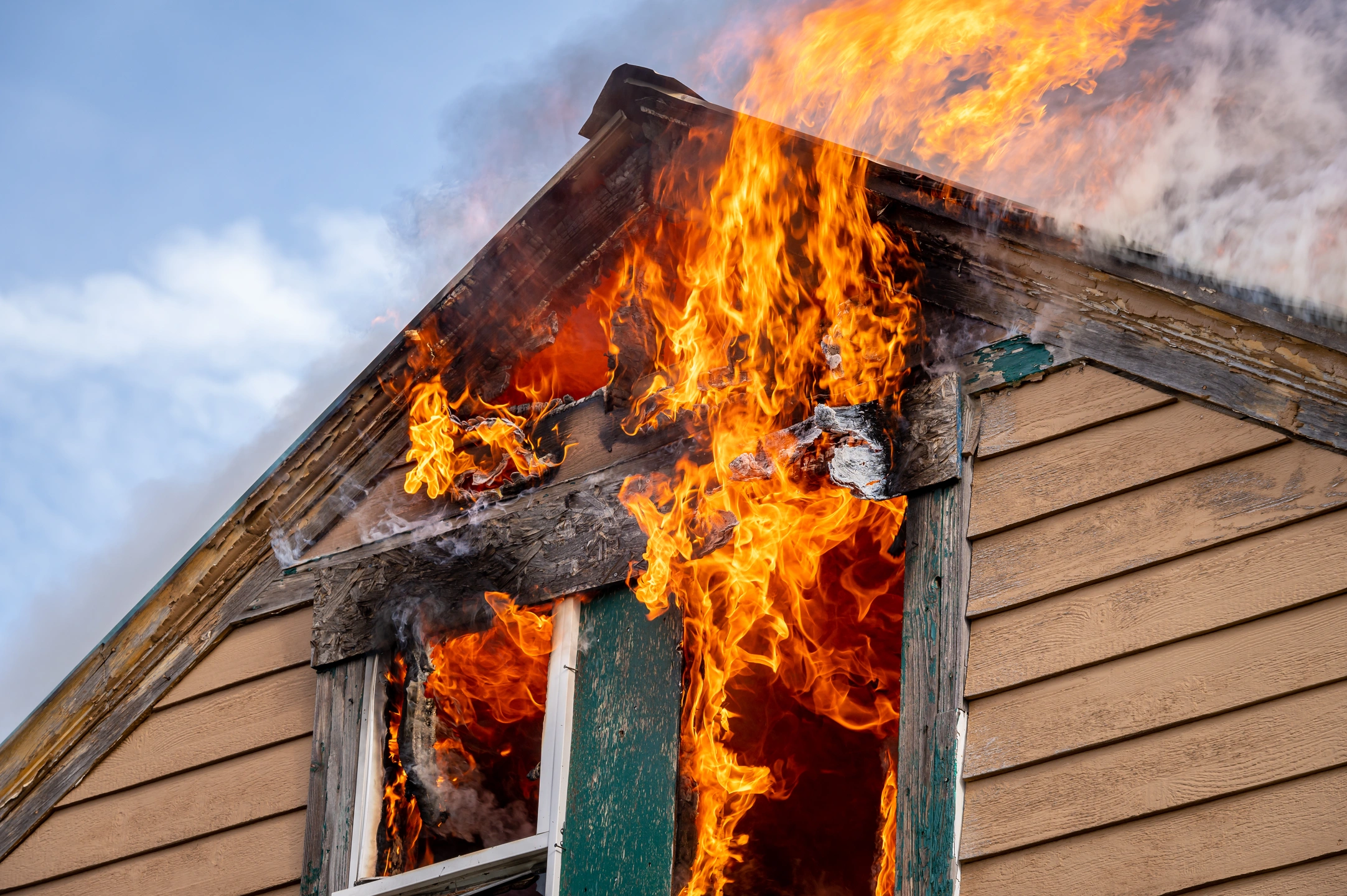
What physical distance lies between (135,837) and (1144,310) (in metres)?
4.05

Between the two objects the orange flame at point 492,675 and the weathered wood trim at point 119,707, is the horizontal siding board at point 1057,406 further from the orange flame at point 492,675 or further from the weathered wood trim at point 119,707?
the weathered wood trim at point 119,707

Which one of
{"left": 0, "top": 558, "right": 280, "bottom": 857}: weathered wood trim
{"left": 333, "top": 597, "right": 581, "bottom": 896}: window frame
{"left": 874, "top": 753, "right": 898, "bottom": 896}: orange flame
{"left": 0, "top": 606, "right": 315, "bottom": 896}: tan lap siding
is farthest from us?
{"left": 0, "top": 558, "right": 280, "bottom": 857}: weathered wood trim

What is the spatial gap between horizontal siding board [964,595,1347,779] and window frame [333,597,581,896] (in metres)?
1.28

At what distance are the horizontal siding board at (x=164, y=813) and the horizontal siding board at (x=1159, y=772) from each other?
2.51 metres

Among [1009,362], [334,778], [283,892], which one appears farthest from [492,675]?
[1009,362]

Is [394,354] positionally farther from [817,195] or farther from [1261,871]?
[1261,871]

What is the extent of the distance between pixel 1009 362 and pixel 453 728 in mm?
2381

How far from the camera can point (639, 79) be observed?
15.0 ft

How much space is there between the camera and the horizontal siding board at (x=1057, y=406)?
3.60 metres

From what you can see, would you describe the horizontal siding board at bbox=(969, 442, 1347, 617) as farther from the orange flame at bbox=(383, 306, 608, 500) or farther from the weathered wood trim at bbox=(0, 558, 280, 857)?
the weathered wood trim at bbox=(0, 558, 280, 857)

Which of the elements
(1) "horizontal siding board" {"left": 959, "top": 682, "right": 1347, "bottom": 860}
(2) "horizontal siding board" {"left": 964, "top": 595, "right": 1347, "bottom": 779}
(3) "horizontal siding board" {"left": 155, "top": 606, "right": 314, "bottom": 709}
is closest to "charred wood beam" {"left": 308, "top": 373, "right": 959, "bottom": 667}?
(3) "horizontal siding board" {"left": 155, "top": 606, "right": 314, "bottom": 709}

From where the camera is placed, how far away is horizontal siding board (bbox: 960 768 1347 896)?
2920 mm

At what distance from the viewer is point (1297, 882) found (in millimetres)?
2885

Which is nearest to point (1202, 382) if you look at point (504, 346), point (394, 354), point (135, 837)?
point (504, 346)
